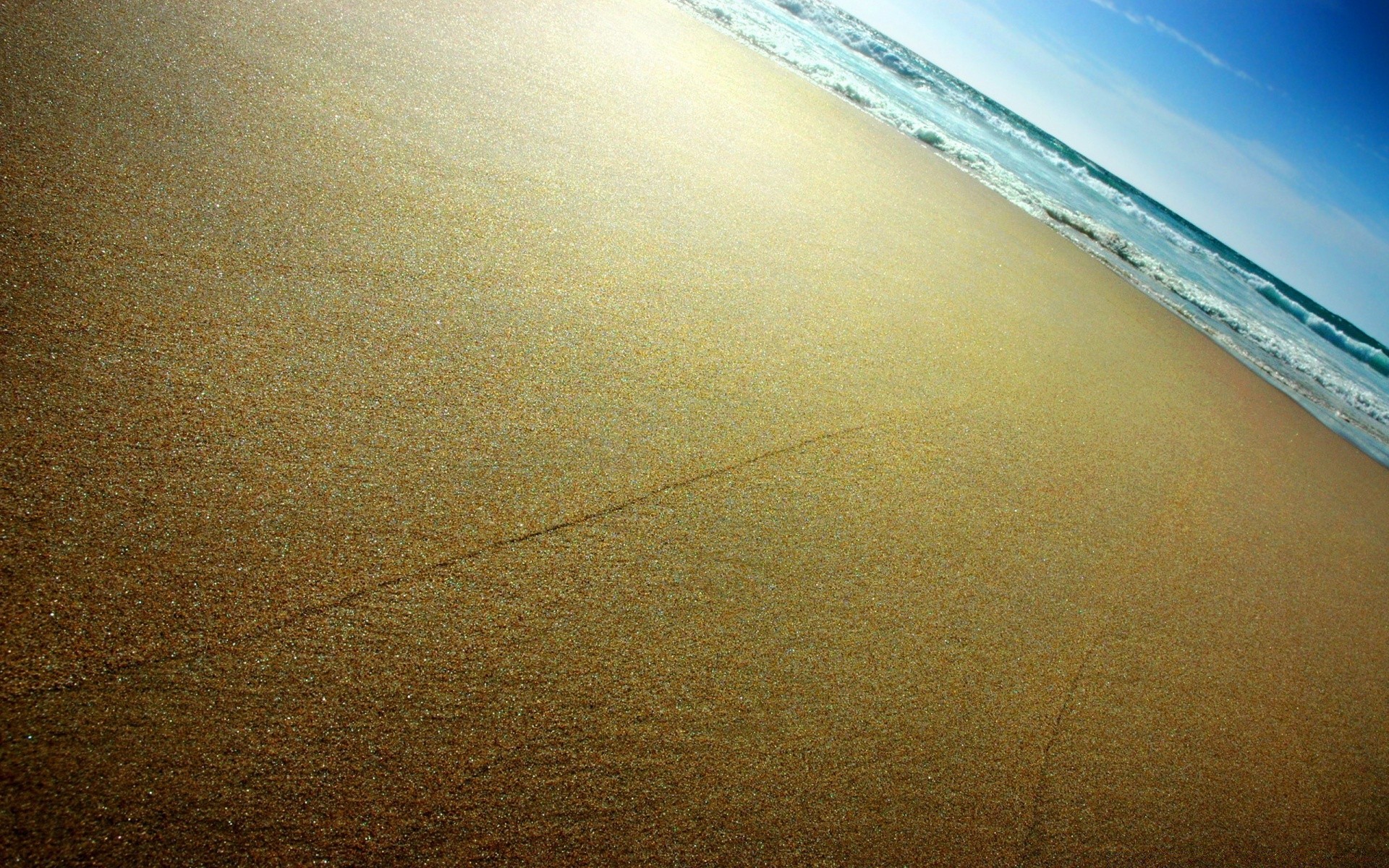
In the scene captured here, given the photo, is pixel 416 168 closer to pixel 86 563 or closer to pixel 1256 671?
pixel 86 563

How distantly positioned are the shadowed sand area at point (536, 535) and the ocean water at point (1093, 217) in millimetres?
4694

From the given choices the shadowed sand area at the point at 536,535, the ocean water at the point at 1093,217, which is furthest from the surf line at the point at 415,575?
the ocean water at the point at 1093,217

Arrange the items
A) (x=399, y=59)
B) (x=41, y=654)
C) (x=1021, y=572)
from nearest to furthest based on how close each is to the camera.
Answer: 1. (x=41, y=654)
2. (x=1021, y=572)
3. (x=399, y=59)

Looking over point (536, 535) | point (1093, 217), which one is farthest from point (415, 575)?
point (1093, 217)

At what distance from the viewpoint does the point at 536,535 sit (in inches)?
52.1

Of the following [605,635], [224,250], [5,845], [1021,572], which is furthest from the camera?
[1021,572]

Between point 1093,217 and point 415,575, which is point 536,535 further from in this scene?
point 1093,217

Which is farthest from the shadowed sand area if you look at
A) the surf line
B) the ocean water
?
the ocean water

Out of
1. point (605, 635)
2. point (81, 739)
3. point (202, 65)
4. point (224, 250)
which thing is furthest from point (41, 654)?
point (202, 65)

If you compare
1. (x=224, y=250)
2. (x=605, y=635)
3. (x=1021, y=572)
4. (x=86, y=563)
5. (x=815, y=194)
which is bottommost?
(x=86, y=563)

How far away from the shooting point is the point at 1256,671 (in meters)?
1.99

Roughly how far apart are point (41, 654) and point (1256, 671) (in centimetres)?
299

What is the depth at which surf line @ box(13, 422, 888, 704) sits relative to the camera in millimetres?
901

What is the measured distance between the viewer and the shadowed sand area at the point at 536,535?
3.18ft
